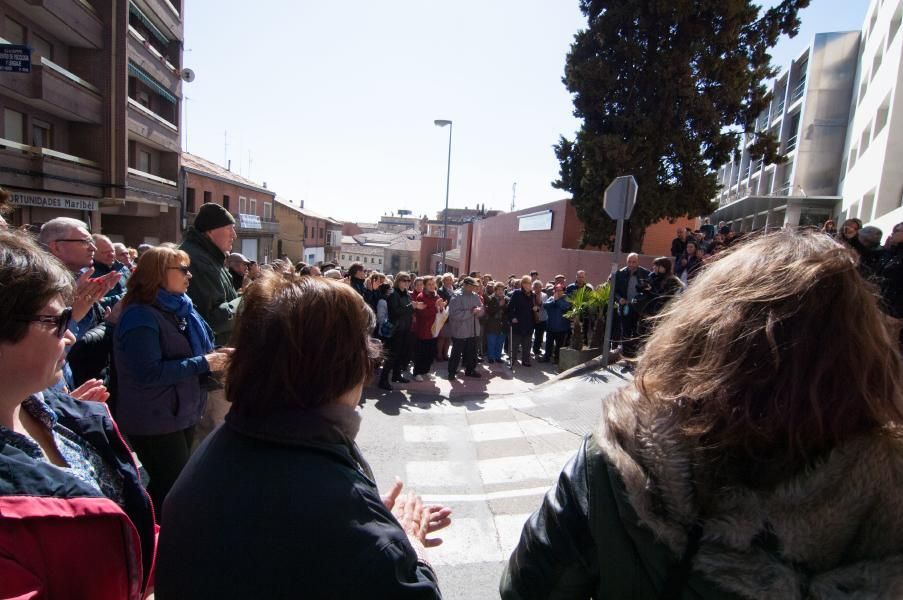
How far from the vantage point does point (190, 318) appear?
3.03 meters

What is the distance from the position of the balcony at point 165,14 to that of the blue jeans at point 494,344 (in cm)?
2007

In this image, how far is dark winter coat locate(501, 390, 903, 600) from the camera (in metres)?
0.97

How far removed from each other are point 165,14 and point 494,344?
22626mm

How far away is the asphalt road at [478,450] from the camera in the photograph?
3.63 metres

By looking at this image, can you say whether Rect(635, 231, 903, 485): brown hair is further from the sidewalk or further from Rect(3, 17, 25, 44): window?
Rect(3, 17, 25, 44): window

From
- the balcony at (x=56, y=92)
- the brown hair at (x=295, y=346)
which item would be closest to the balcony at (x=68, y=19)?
the balcony at (x=56, y=92)

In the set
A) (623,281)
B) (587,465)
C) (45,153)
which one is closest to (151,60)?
(45,153)

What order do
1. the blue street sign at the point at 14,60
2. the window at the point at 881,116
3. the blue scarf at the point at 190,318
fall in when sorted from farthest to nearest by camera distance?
the window at the point at 881,116, the blue street sign at the point at 14,60, the blue scarf at the point at 190,318

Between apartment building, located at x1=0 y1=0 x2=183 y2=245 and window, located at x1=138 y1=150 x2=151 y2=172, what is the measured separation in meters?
0.05

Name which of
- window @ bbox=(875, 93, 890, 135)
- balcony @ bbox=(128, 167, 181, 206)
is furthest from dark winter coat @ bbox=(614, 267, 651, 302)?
balcony @ bbox=(128, 167, 181, 206)

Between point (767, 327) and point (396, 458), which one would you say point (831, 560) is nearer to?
point (767, 327)

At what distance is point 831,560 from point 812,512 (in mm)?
113

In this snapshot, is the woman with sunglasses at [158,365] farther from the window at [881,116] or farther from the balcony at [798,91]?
the balcony at [798,91]

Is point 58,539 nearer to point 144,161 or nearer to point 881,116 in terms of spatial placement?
point 881,116
